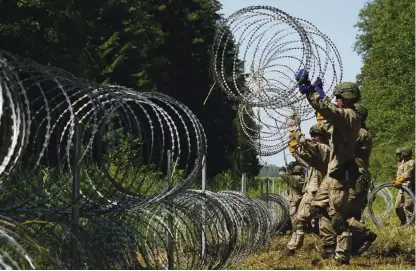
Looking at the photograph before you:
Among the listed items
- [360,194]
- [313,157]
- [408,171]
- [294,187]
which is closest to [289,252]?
[313,157]

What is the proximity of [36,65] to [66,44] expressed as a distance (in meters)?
19.5

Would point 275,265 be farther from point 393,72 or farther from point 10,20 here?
point 393,72

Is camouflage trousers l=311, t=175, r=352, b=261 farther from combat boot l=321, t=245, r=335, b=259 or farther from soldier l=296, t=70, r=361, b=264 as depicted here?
combat boot l=321, t=245, r=335, b=259

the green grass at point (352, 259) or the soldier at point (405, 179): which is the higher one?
the soldier at point (405, 179)

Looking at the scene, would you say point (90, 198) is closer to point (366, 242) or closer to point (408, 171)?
point (366, 242)

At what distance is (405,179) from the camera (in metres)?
19.1

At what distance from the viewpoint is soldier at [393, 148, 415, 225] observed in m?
19.4

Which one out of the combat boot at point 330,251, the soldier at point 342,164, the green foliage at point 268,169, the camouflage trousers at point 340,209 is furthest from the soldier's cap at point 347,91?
the green foliage at point 268,169

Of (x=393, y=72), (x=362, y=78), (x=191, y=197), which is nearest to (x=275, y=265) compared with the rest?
(x=191, y=197)

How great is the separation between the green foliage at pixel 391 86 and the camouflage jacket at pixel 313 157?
1063 inches

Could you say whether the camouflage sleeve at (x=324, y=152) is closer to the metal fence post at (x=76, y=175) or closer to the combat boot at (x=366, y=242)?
the combat boot at (x=366, y=242)

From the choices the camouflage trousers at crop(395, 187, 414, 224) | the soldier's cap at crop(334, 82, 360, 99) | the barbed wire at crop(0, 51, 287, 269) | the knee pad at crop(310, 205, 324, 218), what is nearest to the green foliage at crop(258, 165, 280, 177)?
the camouflage trousers at crop(395, 187, 414, 224)

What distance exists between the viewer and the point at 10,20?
22.5m

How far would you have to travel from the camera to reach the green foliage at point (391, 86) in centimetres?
4238
